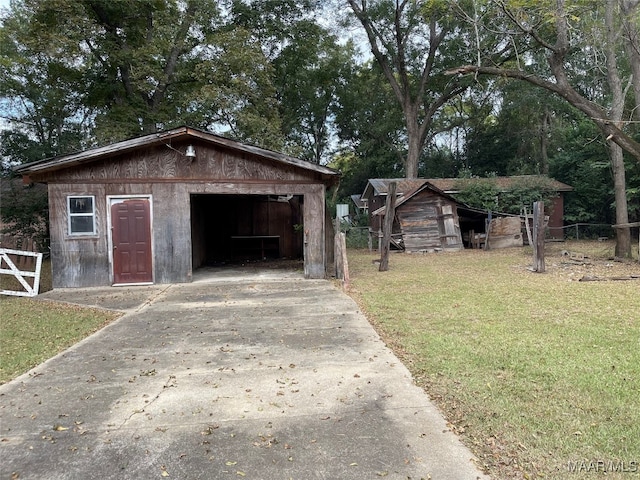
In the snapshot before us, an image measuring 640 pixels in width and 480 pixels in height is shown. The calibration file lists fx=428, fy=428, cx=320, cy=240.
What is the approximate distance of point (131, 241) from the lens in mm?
10383

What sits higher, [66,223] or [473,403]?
[66,223]

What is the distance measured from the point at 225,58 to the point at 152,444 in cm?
1760

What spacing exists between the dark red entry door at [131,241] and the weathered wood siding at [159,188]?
0.17 metres

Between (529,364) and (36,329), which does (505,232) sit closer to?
(529,364)

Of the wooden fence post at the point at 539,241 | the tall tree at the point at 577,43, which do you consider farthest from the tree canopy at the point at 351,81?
the wooden fence post at the point at 539,241

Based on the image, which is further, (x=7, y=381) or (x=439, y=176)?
(x=439, y=176)

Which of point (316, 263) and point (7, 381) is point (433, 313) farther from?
point (7, 381)

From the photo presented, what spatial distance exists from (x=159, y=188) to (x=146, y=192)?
317 mm

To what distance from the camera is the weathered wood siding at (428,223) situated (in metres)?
19.4

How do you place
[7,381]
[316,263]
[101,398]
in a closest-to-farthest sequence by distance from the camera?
Answer: 1. [101,398]
2. [7,381]
3. [316,263]

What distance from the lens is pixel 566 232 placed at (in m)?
23.5

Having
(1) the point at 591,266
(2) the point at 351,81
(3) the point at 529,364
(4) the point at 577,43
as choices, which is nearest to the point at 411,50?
(2) the point at 351,81

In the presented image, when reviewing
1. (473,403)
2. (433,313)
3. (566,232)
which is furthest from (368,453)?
(566,232)

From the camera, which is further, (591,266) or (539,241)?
(591,266)
